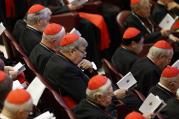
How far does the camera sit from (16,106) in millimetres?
3393

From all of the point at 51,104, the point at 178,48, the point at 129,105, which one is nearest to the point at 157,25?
the point at 178,48

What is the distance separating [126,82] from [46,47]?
43.0 inches

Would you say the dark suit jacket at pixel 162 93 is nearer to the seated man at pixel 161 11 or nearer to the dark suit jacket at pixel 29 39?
the dark suit jacket at pixel 29 39

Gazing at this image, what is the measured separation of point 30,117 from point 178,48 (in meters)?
2.91

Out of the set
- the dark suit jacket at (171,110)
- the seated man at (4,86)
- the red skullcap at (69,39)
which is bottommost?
the dark suit jacket at (171,110)

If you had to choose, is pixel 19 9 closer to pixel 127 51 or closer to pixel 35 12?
pixel 35 12

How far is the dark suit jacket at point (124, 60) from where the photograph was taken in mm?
5344

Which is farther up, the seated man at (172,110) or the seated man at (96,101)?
the seated man at (96,101)

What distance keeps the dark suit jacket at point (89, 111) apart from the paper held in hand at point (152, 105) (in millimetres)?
343

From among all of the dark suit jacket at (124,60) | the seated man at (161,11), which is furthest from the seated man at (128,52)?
the seated man at (161,11)

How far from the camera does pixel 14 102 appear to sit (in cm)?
340

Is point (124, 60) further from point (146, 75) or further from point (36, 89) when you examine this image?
point (36, 89)

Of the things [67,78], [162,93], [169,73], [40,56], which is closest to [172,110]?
[162,93]

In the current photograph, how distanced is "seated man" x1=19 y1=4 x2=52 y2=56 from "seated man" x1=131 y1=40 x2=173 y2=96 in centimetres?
123
